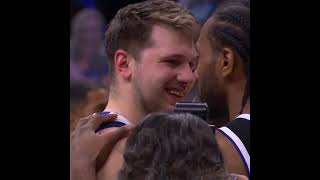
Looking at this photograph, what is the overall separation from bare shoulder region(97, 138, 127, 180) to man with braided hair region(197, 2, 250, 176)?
0.26 metres

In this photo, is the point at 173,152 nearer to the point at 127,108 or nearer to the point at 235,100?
the point at 127,108

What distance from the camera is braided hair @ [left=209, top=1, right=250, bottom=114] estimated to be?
57.3 inches

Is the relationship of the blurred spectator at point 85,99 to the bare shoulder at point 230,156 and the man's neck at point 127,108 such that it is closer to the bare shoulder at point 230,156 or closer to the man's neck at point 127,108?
the man's neck at point 127,108

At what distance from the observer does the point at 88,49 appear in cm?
144

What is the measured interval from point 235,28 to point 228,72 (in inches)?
4.9

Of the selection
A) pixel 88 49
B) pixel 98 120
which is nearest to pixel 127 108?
pixel 98 120

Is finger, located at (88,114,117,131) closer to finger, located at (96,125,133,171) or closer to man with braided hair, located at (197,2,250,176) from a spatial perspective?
finger, located at (96,125,133,171)

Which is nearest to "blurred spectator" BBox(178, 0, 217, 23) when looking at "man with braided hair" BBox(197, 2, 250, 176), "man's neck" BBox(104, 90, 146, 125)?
"man with braided hair" BBox(197, 2, 250, 176)

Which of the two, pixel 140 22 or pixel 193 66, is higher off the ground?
pixel 140 22
